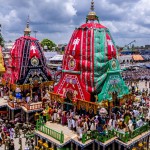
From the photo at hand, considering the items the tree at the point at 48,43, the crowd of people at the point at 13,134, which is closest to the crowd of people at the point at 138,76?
the crowd of people at the point at 13,134

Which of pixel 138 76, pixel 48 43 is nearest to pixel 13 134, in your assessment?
pixel 138 76

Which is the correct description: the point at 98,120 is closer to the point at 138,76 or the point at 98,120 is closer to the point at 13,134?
the point at 13,134

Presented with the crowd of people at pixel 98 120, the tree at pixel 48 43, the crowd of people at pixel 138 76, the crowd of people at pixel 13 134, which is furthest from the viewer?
the tree at pixel 48 43

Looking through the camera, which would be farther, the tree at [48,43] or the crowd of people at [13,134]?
the tree at [48,43]

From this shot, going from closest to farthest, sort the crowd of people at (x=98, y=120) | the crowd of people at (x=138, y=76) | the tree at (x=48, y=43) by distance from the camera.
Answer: the crowd of people at (x=98, y=120), the crowd of people at (x=138, y=76), the tree at (x=48, y=43)

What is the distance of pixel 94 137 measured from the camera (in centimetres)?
1388

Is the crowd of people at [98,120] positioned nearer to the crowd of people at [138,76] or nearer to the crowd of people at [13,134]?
the crowd of people at [13,134]

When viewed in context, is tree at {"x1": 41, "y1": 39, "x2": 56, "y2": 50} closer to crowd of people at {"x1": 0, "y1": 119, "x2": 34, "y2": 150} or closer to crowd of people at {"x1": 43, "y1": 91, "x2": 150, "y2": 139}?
crowd of people at {"x1": 0, "y1": 119, "x2": 34, "y2": 150}

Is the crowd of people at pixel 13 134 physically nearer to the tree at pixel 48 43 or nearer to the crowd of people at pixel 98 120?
the crowd of people at pixel 98 120

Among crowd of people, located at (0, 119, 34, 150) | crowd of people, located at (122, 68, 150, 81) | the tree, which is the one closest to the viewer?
crowd of people, located at (0, 119, 34, 150)

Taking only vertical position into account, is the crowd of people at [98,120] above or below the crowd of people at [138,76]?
below

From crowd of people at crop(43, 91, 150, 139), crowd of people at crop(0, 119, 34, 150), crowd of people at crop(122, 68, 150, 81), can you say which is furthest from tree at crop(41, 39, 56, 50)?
crowd of people at crop(43, 91, 150, 139)

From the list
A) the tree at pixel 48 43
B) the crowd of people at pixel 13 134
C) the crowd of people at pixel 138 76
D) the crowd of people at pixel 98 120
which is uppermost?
the tree at pixel 48 43

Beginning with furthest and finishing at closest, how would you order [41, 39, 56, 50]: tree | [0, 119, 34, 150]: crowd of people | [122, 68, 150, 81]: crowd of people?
[41, 39, 56, 50]: tree
[122, 68, 150, 81]: crowd of people
[0, 119, 34, 150]: crowd of people
